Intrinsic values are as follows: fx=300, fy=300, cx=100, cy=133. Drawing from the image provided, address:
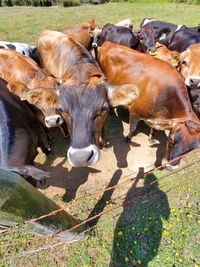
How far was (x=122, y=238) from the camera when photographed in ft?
14.4

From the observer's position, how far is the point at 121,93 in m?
4.27

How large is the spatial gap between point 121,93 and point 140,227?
202 cm

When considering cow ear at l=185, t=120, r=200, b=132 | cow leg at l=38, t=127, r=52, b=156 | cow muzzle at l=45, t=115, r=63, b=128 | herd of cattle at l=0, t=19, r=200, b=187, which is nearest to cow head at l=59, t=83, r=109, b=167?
herd of cattle at l=0, t=19, r=200, b=187

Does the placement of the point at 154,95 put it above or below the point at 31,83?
below

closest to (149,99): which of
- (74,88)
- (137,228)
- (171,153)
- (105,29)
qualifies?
(171,153)

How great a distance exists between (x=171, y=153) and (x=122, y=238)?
150cm

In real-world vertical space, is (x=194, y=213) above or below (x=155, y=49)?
below

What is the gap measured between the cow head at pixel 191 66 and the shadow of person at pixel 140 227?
89.1 inches

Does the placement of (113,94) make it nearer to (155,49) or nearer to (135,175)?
(135,175)

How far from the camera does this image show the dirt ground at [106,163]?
5309 millimetres

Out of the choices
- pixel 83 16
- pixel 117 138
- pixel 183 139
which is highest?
pixel 183 139

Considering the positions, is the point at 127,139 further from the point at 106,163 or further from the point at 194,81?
the point at 194,81

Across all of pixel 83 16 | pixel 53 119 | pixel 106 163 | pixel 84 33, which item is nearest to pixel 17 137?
pixel 53 119

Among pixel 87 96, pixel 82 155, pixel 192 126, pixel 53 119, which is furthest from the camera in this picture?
pixel 53 119
